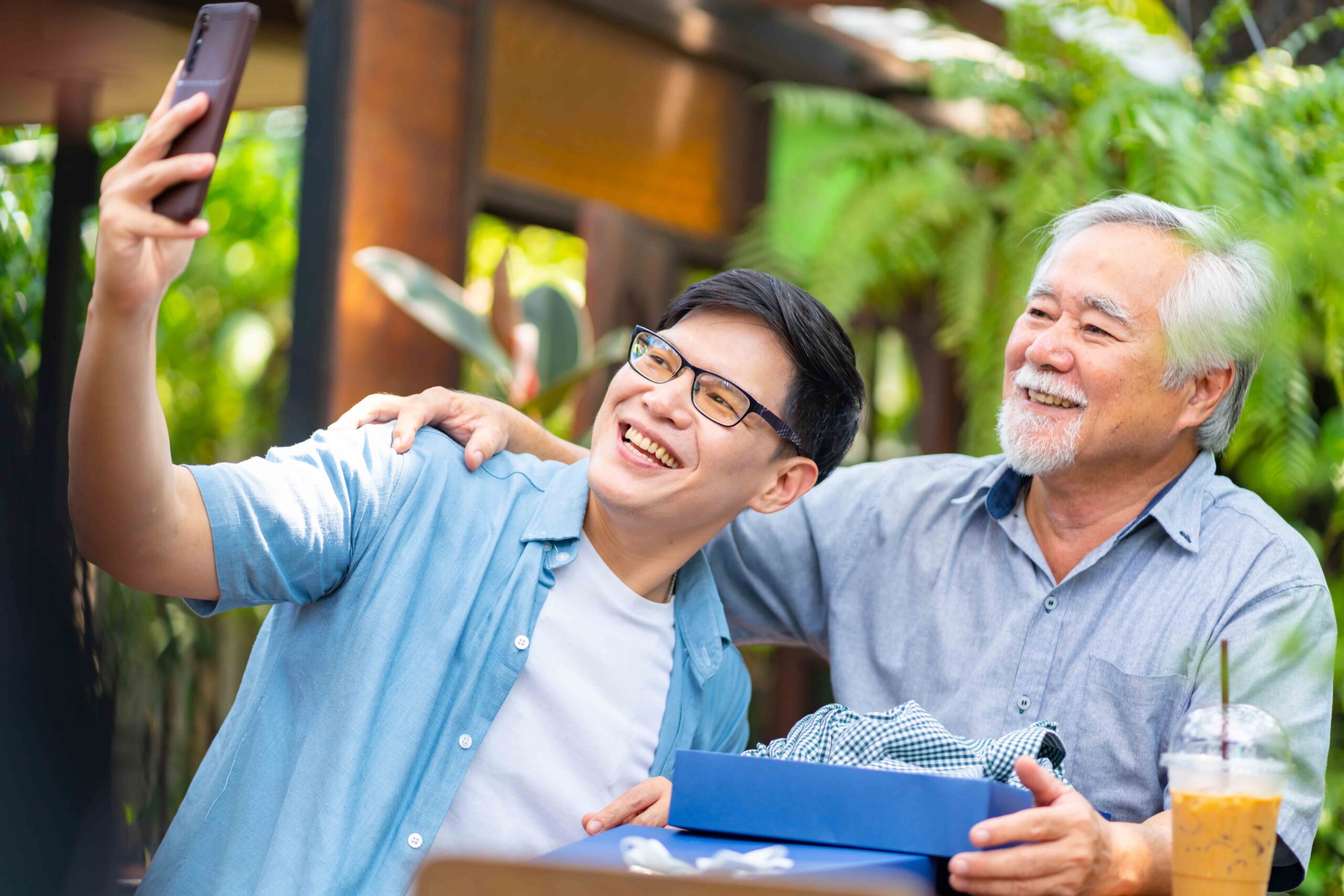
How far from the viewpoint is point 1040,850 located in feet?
4.34

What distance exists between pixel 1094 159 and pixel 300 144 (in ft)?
6.85

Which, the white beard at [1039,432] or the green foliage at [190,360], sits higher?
the white beard at [1039,432]

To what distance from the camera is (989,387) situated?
3518mm

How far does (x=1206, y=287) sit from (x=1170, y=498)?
332mm

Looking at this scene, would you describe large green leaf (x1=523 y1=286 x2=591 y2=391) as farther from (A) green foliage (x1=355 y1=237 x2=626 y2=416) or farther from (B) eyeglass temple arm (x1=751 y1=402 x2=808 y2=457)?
(B) eyeglass temple arm (x1=751 y1=402 x2=808 y2=457)

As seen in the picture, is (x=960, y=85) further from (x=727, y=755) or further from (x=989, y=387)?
(x=727, y=755)

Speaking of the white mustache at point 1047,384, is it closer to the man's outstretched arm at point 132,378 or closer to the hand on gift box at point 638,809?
the hand on gift box at point 638,809

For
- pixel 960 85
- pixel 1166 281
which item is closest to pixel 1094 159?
pixel 960 85

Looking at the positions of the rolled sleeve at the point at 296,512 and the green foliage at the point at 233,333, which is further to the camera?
the green foliage at the point at 233,333

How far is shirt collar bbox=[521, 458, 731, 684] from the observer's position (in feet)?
6.04

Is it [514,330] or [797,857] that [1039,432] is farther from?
[514,330]

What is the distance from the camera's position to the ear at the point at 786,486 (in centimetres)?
198

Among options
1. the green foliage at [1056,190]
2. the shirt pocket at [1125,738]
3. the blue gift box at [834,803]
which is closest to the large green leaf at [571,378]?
the green foliage at [1056,190]

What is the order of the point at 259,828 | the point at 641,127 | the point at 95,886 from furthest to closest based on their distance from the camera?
1. the point at 641,127
2. the point at 259,828
3. the point at 95,886
